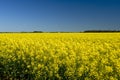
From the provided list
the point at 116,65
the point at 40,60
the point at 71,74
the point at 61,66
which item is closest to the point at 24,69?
the point at 40,60

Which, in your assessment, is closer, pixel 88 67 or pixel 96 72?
pixel 96 72

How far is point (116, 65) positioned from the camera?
958 centimetres

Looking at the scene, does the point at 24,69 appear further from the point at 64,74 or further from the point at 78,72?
the point at 78,72

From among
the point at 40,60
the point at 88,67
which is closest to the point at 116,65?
the point at 88,67

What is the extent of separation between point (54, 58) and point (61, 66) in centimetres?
75

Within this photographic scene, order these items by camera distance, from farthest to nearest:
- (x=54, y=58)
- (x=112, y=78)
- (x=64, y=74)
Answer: (x=54, y=58), (x=64, y=74), (x=112, y=78)

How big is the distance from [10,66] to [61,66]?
110 inches

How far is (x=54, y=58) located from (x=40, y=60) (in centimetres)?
65

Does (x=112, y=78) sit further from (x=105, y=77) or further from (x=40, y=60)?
(x=40, y=60)

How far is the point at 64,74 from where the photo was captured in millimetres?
9711

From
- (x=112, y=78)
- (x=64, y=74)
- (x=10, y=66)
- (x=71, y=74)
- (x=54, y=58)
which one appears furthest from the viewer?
(x=10, y=66)

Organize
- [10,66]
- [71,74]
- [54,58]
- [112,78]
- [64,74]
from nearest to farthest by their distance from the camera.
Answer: [112,78]
[71,74]
[64,74]
[54,58]
[10,66]

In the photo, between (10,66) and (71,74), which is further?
(10,66)

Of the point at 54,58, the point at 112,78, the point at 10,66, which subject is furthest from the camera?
the point at 10,66
